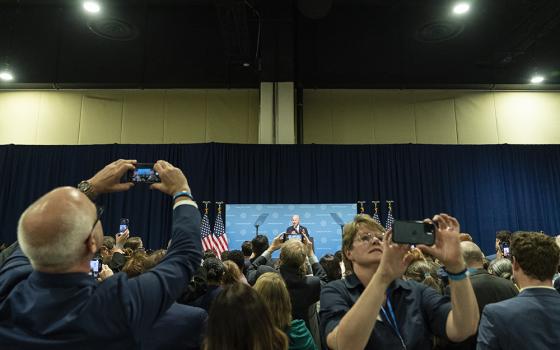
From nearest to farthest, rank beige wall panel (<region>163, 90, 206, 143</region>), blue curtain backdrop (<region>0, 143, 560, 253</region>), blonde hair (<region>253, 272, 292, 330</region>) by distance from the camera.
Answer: blonde hair (<region>253, 272, 292, 330</region>) < blue curtain backdrop (<region>0, 143, 560, 253</region>) < beige wall panel (<region>163, 90, 206, 143</region>)

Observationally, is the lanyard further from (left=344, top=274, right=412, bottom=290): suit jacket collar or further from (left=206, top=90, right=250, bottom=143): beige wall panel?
(left=206, top=90, right=250, bottom=143): beige wall panel

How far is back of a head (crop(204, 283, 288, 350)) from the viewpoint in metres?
1.37

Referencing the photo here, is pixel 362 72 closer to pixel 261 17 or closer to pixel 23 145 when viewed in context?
pixel 261 17

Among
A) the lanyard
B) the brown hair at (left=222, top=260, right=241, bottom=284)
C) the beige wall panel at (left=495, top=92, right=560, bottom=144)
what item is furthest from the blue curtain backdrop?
the lanyard

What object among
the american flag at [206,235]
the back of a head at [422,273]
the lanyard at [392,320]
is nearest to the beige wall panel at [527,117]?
the american flag at [206,235]

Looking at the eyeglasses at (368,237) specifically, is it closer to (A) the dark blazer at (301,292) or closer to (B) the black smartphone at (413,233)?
(B) the black smartphone at (413,233)

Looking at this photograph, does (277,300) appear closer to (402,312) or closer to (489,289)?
(402,312)

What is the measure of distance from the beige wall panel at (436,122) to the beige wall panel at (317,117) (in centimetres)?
239

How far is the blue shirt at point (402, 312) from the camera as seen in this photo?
1.57 m

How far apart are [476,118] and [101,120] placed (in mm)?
10091

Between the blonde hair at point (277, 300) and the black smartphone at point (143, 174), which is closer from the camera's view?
the black smartphone at point (143, 174)

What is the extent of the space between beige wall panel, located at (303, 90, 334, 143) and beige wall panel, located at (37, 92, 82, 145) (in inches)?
239

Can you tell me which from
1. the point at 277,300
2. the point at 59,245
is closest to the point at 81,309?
the point at 59,245

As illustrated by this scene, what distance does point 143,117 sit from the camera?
36.5 ft
